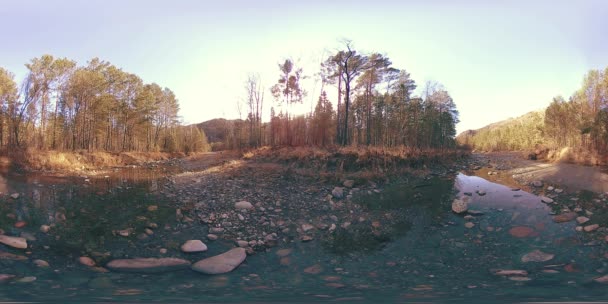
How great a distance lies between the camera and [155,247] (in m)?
4.77

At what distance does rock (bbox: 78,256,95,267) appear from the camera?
13.4 ft

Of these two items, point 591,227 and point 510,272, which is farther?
point 591,227

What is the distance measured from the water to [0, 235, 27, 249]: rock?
17 centimetres

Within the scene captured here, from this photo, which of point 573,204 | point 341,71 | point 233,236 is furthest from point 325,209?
point 341,71

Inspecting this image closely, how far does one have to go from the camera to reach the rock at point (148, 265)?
3945mm

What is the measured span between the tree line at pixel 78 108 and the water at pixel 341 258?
1816 cm

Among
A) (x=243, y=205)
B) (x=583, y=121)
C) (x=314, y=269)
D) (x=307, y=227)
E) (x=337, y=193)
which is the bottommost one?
(x=314, y=269)

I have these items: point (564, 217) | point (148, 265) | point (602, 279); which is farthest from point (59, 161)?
point (564, 217)

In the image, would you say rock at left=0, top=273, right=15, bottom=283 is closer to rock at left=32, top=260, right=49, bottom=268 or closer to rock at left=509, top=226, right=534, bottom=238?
rock at left=32, top=260, right=49, bottom=268

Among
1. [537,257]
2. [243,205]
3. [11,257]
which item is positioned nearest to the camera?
[11,257]

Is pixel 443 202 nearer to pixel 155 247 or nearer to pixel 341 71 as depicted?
pixel 155 247

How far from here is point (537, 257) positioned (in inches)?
174

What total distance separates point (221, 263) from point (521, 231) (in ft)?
18.3

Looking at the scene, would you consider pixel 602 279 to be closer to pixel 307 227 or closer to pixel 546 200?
pixel 307 227
